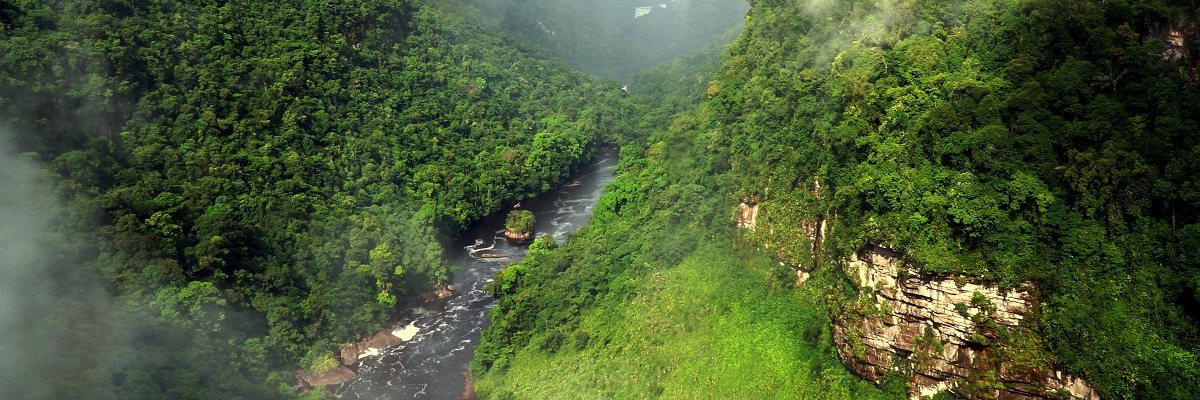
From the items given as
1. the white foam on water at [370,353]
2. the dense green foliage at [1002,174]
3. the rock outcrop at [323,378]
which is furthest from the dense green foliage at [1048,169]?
the rock outcrop at [323,378]

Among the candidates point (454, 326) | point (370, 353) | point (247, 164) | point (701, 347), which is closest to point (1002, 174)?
point (701, 347)

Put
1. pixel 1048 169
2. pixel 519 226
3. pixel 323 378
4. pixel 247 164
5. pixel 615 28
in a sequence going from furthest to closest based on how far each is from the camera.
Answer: pixel 615 28 < pixel 519 226 < pixel 247 164 < pixel 323 378 < pixel 1048 169

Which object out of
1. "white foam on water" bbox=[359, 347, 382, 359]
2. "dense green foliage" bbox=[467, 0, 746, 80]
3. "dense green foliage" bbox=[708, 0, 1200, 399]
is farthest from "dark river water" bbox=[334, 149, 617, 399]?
"dense green foliage" bbox=[467, 0, 746, 80]

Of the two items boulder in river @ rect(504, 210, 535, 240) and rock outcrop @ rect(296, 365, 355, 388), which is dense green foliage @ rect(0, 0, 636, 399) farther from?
boulder in river @ rect(504, 210, 535, 240)

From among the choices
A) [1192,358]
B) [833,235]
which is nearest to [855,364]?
[833,235]

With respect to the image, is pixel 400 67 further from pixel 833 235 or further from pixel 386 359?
pixel 833 235

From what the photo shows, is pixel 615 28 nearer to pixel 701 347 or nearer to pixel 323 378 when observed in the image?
pixel 323 378

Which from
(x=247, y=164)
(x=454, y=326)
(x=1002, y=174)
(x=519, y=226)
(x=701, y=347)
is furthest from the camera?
(x=519, y=226)
